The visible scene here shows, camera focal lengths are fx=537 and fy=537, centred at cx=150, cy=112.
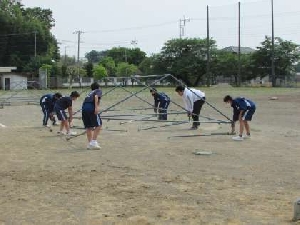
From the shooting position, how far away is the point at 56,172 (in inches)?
343

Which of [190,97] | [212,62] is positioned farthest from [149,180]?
[212,62]

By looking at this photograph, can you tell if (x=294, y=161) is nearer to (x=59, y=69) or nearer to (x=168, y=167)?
(x=168, y=167)

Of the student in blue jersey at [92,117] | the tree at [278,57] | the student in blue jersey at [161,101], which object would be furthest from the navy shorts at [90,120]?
the tree at [278,57]

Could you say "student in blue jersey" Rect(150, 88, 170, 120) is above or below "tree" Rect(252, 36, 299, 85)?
below

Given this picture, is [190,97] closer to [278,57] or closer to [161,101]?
[161,101]

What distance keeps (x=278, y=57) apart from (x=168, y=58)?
16494 millimetres

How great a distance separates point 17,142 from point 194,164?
5.32 meters

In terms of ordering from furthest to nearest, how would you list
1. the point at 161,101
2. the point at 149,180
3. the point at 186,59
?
1. the point at 186,59
2. the point at 161,101
3. the point at 149,180

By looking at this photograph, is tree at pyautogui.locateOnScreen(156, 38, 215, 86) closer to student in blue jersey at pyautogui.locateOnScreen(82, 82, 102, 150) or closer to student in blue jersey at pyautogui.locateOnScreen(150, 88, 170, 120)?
student in blue jersey at pyautogui.locateOnScreen(150, 88, 170, 120)

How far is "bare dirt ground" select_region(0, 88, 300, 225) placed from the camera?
5.95 m

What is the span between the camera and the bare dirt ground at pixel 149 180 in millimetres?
5949

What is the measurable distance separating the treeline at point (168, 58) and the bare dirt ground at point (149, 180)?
2375 inches

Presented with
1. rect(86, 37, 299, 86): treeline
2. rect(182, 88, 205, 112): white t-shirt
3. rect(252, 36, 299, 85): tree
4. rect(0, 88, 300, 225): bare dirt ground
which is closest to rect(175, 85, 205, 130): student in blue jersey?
rect(182, 88, 205, 112): white t-shirt

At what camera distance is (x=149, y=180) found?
7.98 meters
